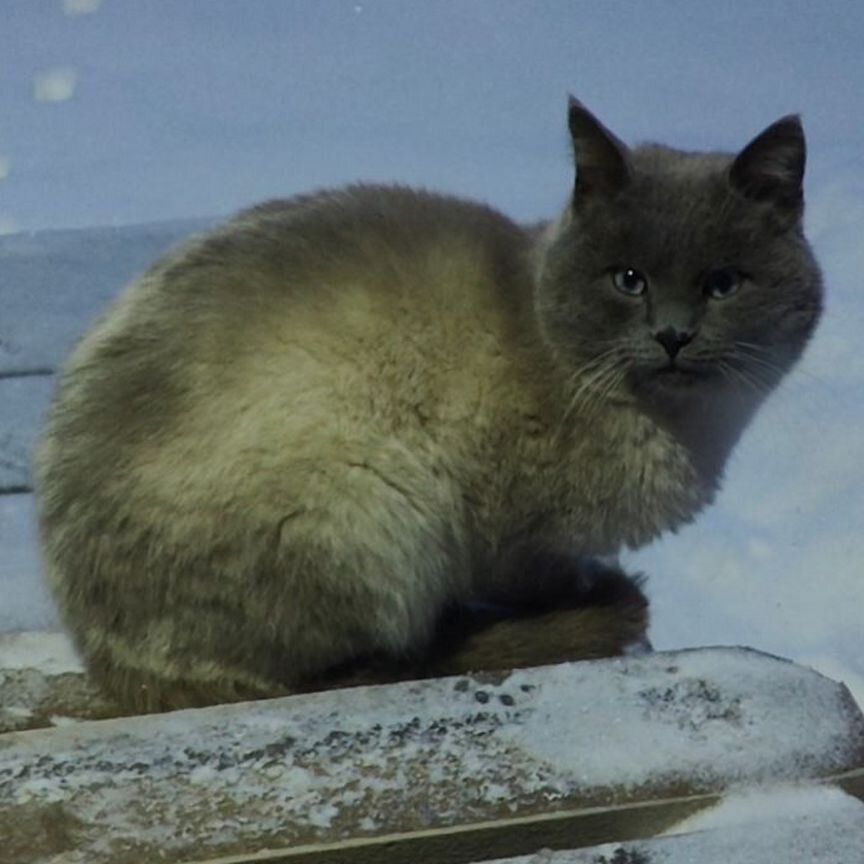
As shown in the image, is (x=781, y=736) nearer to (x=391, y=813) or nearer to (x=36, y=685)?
(x=391, y=813)

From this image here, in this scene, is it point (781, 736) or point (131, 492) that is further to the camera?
point (131, 492)

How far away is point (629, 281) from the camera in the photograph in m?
1.32

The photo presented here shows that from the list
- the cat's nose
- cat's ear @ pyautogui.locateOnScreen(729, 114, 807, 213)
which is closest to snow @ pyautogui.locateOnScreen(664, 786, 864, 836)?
the cat's nose

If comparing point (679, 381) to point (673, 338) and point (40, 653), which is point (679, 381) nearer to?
point (673, 338)

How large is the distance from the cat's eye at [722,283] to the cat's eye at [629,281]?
0.19ft

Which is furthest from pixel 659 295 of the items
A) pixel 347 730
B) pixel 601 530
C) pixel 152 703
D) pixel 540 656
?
pixel 152 703

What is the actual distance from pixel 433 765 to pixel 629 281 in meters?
0.50

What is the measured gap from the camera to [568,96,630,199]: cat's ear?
1302 mm

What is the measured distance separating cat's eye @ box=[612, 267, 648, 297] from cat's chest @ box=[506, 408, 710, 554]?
119mm

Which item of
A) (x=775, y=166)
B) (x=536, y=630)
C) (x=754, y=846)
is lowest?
(x=754, y=846)

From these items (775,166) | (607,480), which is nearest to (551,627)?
(607,480)

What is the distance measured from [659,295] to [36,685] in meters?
0.70

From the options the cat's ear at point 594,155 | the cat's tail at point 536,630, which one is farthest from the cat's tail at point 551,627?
the cat's ear at point 594,155

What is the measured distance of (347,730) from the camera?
1.12m
